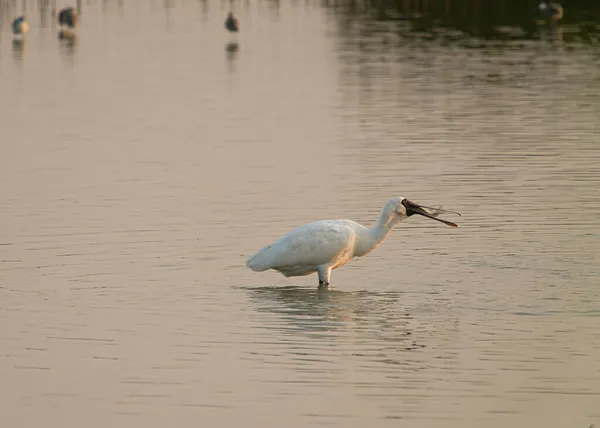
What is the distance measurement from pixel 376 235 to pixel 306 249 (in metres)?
0.74

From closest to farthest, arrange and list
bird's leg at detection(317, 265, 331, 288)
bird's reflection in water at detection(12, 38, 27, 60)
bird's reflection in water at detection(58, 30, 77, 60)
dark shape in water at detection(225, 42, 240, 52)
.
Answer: bird's leg at detection(317, 265, 331, 288) → bird's reflection in water at detection(12, 38, 27, 60) → bird's reflection in water at detection(58, 30, 77, 60) → dark shape in water at detection(225, 42, 240, 52)

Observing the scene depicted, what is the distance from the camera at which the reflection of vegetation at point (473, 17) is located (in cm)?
4312

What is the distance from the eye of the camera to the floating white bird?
14.1m

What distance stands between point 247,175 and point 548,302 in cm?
789

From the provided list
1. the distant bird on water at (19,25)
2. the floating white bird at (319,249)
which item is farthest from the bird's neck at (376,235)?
the distant bird on water at (19,25)

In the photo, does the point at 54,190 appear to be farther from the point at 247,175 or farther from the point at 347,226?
the point at 347,226

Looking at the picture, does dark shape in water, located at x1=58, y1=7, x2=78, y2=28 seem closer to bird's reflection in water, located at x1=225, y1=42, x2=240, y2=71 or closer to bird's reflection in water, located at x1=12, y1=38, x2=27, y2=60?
bird's reflection in water, located at x1=12, y1=38, x2=27, y2=60

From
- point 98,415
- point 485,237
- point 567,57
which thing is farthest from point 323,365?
point 567,57

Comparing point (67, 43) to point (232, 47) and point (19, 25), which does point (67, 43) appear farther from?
point (232, 47)

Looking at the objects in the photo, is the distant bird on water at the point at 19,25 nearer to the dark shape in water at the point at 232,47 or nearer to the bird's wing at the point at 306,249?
the dark shape in water at the point at 232,47

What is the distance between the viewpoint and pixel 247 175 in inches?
801

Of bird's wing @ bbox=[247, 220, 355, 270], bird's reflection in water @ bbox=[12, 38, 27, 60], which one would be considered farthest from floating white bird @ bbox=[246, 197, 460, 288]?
bird's reflection in water @ bbox=[12, 38, 27, 60]

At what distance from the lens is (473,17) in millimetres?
47344

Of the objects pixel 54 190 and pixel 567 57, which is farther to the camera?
pixel 567 57
